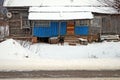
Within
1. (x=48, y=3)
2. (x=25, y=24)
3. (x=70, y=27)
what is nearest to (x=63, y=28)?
(x=70, y=27)

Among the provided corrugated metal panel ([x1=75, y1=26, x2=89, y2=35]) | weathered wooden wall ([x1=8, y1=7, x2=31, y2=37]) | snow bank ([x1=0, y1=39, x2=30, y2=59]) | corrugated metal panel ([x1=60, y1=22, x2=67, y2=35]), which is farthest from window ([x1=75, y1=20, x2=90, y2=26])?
snow bank ([x1=0, y1=39, x2=30, y2=59])

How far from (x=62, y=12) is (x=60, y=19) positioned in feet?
4.77

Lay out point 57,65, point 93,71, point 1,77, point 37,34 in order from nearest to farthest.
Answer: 1. point 1,77
2. point 93,71
3. point 57,65
4. point 37,34

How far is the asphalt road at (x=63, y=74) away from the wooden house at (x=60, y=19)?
55.0 feet

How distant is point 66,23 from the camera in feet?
103

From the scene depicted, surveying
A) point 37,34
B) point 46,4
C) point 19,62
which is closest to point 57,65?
point 19,62

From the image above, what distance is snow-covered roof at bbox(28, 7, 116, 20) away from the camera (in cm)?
2961

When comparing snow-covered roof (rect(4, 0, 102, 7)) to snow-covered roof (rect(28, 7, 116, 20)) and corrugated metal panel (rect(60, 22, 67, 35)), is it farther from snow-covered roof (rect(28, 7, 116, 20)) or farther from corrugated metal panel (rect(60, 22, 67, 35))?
corrugated metal panel (rect(60, 22, 67, 35))

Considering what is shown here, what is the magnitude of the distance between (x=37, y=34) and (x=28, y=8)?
330 centimetres

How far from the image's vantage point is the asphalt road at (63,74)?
39.4 ft

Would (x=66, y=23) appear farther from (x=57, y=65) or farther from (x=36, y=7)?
(x=57, y=65)

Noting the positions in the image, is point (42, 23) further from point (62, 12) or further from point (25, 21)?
point (25, 21)

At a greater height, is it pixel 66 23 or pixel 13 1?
pixel 13 1

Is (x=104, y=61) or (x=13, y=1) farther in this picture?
(x=13, y=1)
